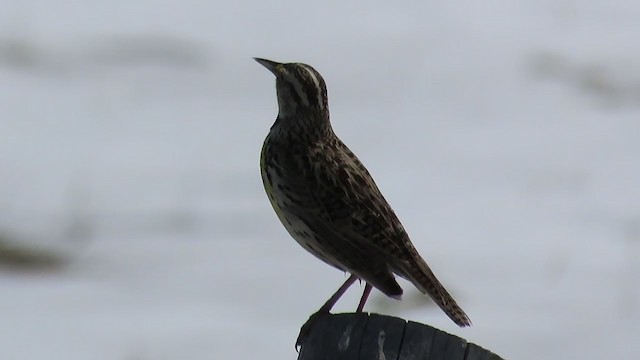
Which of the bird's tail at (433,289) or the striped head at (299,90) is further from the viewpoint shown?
the striped head at (299,90)

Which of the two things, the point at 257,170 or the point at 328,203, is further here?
the point at 257,170

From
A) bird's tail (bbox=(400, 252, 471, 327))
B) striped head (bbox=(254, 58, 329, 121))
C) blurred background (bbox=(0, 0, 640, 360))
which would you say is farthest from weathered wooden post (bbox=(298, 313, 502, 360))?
blurred background (bbox=(0, 0, 640, 360))

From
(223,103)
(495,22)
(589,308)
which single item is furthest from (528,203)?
(495,22)

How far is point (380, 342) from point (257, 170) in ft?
26.5

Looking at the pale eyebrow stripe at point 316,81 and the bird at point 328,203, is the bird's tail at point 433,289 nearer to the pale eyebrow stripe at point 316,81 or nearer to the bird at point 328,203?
the bird at point 328,203

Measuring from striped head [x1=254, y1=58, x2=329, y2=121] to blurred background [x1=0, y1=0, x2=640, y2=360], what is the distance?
3.23m

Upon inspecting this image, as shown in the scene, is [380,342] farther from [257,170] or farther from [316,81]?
[257,170]

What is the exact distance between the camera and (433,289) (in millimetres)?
6625

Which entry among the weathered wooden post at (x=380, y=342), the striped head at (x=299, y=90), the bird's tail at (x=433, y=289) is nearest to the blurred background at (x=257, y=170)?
the striped head at (x=299, y=90)

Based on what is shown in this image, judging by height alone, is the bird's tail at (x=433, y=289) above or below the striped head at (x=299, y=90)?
below

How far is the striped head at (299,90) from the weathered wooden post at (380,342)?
2129 mm

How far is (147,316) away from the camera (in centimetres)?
1129

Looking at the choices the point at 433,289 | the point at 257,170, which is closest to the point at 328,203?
the point at 433,289

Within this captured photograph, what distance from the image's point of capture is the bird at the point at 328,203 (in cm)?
677
